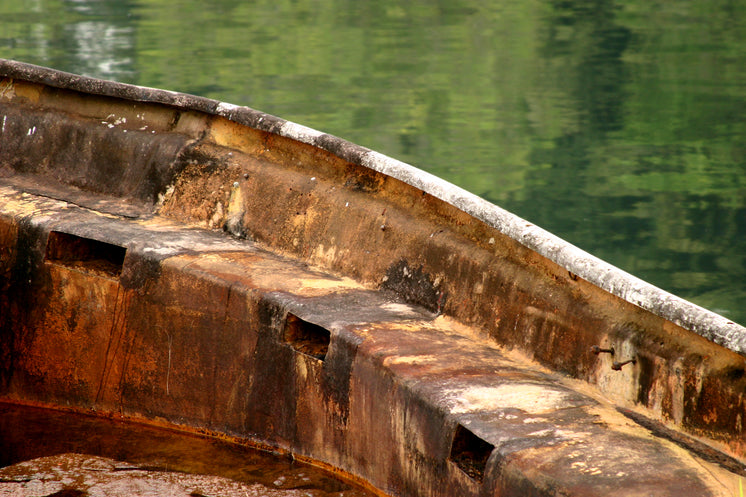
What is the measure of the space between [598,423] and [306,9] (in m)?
20.5

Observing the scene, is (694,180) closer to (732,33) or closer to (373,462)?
(373,462)

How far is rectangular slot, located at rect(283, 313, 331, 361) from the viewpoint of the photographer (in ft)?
10.5

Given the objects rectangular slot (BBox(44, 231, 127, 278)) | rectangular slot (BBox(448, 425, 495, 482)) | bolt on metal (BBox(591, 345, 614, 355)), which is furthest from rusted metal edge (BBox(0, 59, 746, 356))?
rectangular slot (BBox(44, 231, 127, 278))

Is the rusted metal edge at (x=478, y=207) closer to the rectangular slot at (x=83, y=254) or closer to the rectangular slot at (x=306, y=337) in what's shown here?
the rectangular slot at (x=306, y=337)

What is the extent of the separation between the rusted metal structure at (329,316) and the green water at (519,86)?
4.60 m

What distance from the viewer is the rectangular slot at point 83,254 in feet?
12.2

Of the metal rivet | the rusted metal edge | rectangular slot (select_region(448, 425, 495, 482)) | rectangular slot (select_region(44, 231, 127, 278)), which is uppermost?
the rusted metal edge

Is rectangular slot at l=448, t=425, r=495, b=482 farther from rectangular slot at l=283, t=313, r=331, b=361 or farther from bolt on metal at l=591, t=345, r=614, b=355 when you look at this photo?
rectangular slot at l=283, t=313, r=331, b=361

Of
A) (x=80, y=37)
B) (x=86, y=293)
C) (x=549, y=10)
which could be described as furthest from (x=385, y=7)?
(x=86, y=293)

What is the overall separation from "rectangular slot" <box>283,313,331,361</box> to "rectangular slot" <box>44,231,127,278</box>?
82 centimetres

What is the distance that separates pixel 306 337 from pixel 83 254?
1091 mm

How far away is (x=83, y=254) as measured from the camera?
3.79 m

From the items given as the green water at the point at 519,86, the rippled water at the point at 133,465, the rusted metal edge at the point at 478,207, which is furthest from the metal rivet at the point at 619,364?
the green water at the point at 519,86

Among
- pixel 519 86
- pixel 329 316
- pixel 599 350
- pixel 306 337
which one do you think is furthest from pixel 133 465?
pixel 519 86
